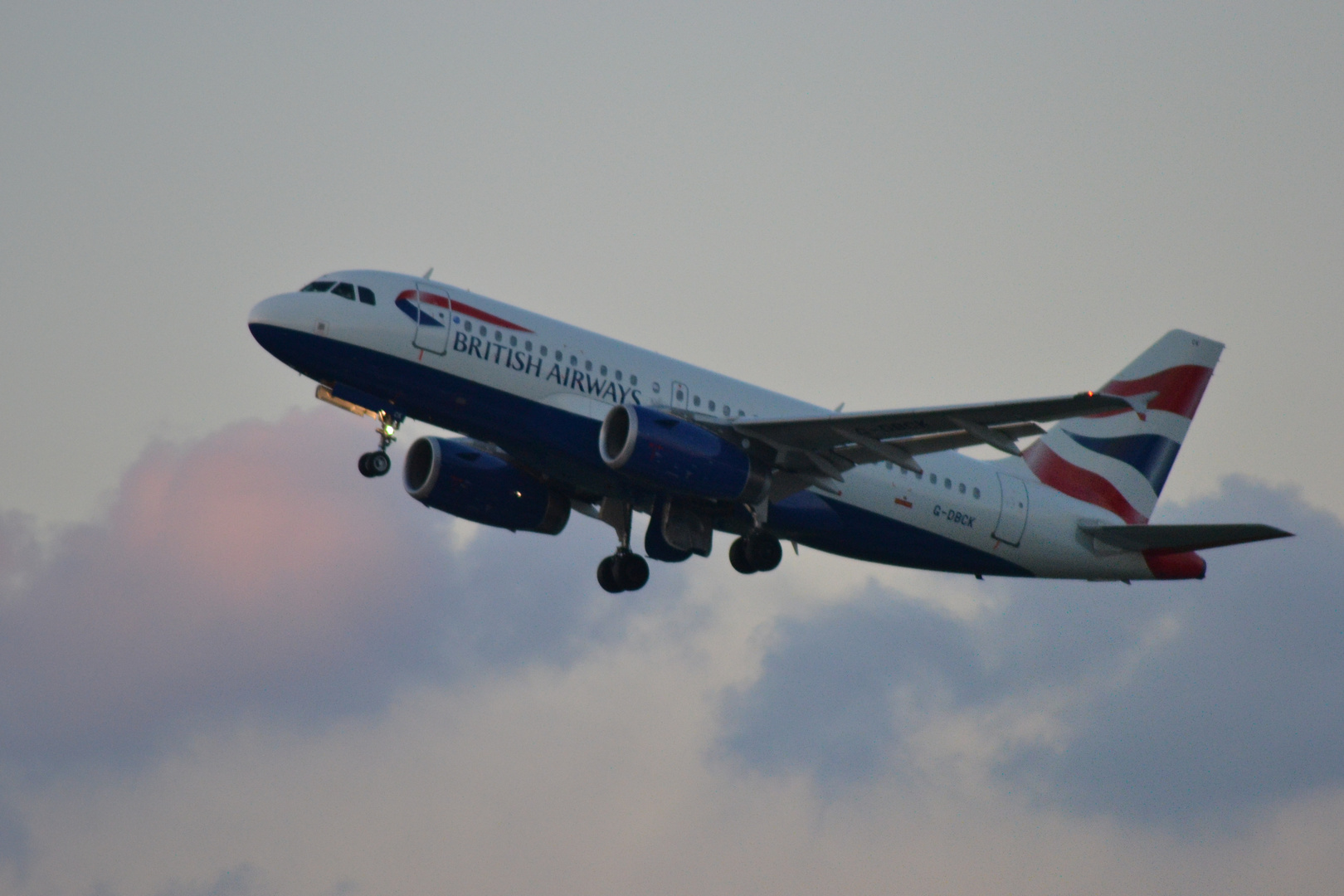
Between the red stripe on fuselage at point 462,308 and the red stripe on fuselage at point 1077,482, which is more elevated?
the red stripe on fuselage at point 1077,482

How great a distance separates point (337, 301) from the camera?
3678cm

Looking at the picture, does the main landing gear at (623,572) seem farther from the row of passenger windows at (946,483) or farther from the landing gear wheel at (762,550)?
the row of passenger windows at (946,483)

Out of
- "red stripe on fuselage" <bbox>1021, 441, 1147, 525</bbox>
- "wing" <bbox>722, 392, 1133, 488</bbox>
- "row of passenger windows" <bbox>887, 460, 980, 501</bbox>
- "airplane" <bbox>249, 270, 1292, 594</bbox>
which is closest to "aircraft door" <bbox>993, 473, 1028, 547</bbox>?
"airplane" <bbox>249, 270, 1292, 594</bbox>

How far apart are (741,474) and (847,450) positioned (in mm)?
2713

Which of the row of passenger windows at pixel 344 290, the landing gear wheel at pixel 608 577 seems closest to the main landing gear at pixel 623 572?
the landing gear wheel at pixel 608 577

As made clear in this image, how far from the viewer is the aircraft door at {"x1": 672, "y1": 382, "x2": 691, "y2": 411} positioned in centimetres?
3897

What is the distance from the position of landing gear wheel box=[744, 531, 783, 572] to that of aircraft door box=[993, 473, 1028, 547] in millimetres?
6128

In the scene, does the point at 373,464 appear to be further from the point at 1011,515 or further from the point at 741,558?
the point at 1011,515

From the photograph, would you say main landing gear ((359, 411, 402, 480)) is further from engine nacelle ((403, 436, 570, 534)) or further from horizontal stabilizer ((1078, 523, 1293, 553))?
horizontal stabilizer ((1078, 523, 1293, 553))

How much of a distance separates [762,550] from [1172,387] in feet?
48.6

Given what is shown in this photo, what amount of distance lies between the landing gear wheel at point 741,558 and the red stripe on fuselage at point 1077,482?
924cm

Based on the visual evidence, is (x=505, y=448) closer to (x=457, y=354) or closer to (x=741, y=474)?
(x=457, y=354)

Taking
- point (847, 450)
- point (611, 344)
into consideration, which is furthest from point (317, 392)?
point (847, 450)

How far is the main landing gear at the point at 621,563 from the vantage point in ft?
144
